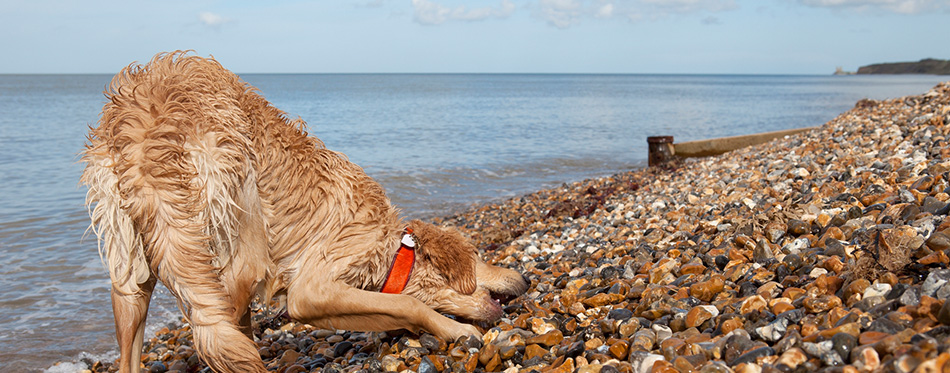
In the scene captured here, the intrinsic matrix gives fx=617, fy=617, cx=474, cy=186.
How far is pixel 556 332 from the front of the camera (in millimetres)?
3463

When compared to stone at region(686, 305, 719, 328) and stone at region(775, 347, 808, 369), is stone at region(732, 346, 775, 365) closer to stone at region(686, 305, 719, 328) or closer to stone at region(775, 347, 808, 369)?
stone at region(775, 347, 808, 369)

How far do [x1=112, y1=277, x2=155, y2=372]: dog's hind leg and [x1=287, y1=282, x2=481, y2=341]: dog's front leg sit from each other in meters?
0.78

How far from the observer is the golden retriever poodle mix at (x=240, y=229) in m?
3.16

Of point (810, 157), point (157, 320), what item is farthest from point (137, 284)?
point (810, 157)

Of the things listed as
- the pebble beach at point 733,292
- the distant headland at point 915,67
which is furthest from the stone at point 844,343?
the distant headland at point 915,67

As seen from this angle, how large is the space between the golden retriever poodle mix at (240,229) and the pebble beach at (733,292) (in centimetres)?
36

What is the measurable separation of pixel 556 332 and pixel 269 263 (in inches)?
67.1

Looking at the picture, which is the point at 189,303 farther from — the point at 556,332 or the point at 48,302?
the point at 48,302

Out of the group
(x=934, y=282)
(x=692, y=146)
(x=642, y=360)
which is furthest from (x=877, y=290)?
(x=692, y=146)

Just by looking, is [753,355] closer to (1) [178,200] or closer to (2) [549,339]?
(2) [549,339]

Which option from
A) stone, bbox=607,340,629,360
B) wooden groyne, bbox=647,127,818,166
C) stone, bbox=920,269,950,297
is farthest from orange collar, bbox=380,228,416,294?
wooden groyne, bbox=647,127,818,166

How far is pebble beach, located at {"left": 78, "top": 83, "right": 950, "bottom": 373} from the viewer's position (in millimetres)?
2461

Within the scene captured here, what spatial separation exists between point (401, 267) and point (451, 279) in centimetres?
34

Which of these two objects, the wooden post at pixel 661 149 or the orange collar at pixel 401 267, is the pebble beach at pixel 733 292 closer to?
the orange collar at pixel 401 267
